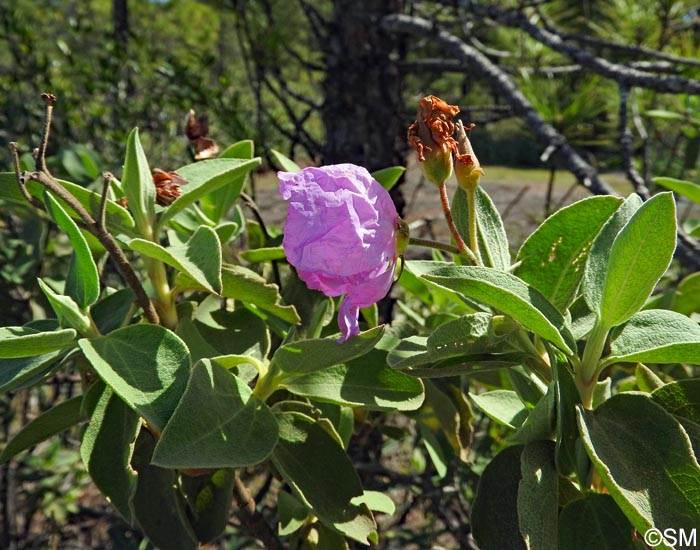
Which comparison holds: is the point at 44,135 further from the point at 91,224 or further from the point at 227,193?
the point at 227,193

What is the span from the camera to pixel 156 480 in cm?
90

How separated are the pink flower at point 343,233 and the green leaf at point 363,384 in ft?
0.40

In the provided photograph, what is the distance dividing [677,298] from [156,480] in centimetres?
88

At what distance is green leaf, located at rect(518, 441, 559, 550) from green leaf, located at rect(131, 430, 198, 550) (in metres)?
0.46

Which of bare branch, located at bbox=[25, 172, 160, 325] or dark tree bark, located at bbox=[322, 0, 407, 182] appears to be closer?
bare branch, located at bbox=[25, 172, 160, 325]

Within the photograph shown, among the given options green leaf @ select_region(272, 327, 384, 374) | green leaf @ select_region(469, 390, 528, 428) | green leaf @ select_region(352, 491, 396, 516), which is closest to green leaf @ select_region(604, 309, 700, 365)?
green leaf @ select_region(469, 390, 528, 428)

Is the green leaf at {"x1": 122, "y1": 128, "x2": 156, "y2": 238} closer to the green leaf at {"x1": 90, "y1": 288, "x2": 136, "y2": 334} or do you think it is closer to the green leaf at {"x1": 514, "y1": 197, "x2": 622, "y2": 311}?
the green leaf at {"x1": 90, "y1": 288, "x2": 136, "y2": 334}

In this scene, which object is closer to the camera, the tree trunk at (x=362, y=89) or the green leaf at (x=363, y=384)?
the green leaf at (x=363, y=384)

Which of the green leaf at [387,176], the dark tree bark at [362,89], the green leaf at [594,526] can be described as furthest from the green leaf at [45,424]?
the dark tree bark at [362,89]

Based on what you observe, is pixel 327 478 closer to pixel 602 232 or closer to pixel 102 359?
pixel 102 359

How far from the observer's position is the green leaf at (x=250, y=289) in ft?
2.85

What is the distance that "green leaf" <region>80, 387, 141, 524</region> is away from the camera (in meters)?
0.80

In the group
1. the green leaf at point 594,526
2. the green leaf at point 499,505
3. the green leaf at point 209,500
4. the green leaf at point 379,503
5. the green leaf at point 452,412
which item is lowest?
the green leaf at point 379,503

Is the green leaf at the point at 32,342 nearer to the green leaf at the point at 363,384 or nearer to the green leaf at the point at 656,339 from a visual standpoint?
the green leaf at the point at 363,384
